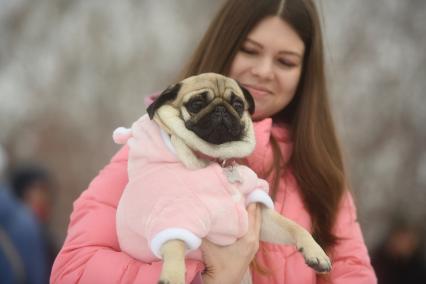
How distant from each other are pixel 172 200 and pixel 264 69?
89 centimetres

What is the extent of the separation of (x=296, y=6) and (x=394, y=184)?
6.71m

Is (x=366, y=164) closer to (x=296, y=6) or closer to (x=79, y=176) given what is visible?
(x=79, y=176)

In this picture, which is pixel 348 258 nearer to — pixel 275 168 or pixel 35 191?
pixel 275 168

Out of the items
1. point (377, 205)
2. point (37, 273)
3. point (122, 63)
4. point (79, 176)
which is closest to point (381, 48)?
point (377, 205)

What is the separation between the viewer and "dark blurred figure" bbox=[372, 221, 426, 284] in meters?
5.38

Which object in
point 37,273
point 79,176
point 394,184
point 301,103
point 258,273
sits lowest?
point 79,176

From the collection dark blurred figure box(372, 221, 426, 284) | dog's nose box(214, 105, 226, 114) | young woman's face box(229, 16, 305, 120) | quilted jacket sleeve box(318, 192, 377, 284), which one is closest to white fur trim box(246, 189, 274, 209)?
dog's nose box(214, 105, 226, 114)

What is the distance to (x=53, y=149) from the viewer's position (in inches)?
494

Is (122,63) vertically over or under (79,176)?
over

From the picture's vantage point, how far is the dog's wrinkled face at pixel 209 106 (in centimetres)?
225

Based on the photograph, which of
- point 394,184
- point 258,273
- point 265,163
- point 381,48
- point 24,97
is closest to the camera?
point 258,273

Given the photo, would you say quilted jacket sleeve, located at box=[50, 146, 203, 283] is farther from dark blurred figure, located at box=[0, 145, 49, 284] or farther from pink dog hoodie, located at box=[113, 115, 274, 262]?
dark blurred figure, located at box=[0, 145, 49, 284]

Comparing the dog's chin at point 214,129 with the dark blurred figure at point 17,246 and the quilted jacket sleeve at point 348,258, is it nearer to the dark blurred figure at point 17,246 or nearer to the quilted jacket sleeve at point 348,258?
the quilted jacket sleeve at point 348,258

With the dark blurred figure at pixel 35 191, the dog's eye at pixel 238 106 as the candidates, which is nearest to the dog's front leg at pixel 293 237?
the dog's eye at pixel 238 106
